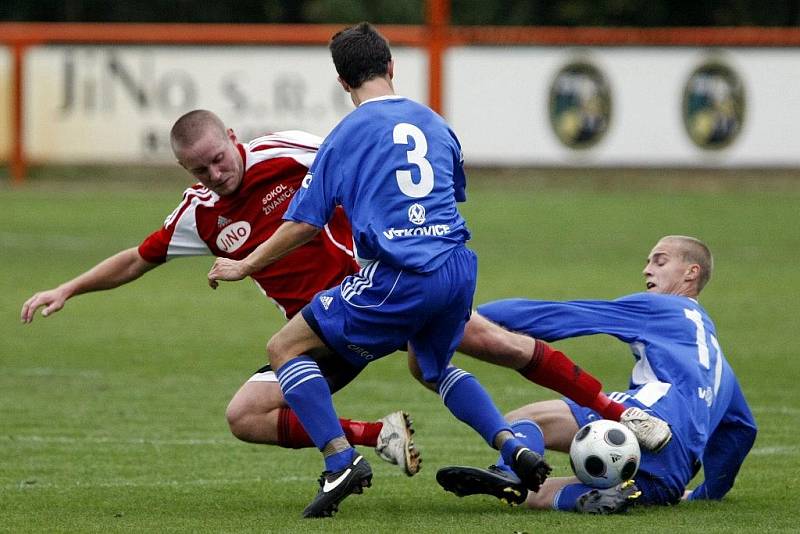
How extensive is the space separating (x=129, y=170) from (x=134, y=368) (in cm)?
1873

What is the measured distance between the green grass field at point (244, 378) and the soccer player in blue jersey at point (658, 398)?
13 cm

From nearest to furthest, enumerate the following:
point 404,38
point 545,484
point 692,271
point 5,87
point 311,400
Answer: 1. point 311,400
2. point 545,484
3. point 692,271
4. point 404,38
5. point 5,87

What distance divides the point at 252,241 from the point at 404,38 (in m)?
18.9

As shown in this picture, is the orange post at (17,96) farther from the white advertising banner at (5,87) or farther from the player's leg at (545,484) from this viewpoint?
the player's leg at (545,484)

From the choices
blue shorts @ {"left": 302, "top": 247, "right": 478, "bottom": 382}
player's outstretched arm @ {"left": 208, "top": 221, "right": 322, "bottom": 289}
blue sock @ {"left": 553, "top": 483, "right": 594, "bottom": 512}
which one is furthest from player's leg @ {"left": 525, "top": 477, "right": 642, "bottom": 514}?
player's outstretched arm @ {"left": 208, "top": 221, "right": 322, "bottom": 289}

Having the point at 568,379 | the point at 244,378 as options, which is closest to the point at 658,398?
the point at 568,379

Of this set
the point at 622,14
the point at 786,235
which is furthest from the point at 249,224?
the point at 622,14

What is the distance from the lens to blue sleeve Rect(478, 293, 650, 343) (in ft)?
20.5

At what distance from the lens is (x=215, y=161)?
6.37 meters

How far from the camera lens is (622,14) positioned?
33.1 meters

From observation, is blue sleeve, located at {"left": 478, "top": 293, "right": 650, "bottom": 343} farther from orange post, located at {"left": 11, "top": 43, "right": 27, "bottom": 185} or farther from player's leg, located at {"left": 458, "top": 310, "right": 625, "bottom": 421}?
orange post, located at {"left": 11, "top": 43, "right": 27, "bottom": 185}

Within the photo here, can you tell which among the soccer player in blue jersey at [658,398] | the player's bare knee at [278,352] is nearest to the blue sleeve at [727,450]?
the soccer player in blue jersey at [658,398]

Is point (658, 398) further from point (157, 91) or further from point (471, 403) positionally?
point (157, 91)

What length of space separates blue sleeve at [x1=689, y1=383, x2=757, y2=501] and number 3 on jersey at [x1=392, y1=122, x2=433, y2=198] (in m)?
1.70
